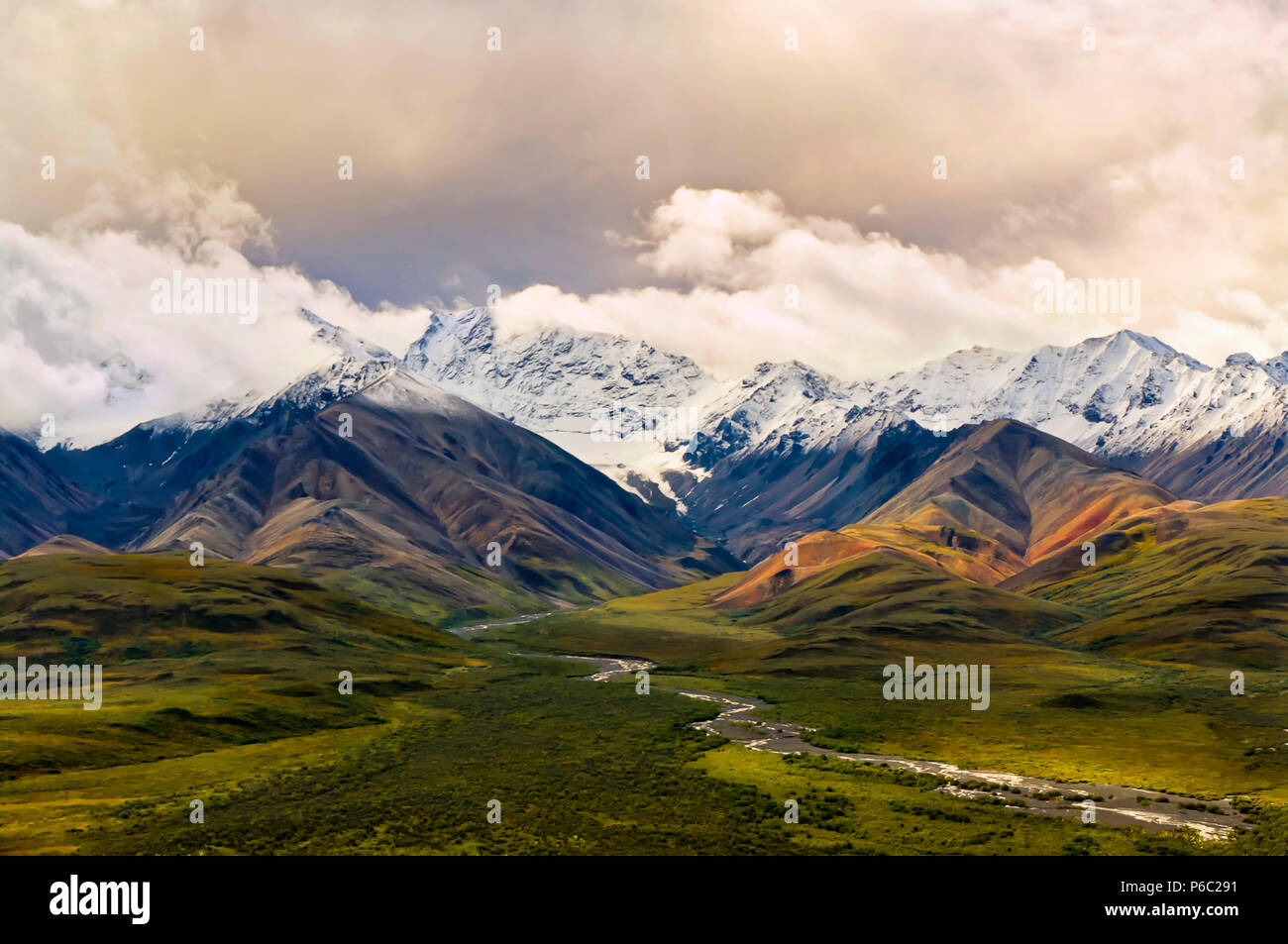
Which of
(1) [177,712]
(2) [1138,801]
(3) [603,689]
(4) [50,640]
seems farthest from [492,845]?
(4) [50,640]

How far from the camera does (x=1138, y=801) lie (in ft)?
280

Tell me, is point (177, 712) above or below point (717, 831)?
above

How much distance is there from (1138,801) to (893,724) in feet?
158

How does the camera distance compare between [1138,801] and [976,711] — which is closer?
[1138,801]
